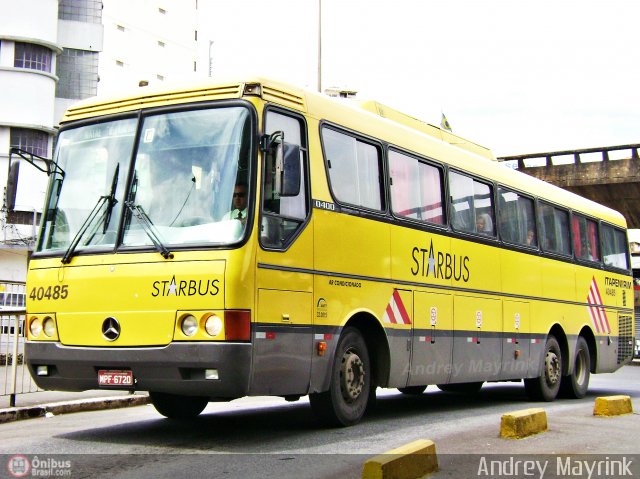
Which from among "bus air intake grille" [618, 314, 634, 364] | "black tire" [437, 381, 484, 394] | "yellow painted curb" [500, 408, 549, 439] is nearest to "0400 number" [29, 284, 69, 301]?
"yellow painted curb" [500, 408, 549, 439]

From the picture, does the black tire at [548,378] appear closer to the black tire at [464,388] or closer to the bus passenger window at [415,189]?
the black tire at [464,388]

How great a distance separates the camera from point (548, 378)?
16406mm

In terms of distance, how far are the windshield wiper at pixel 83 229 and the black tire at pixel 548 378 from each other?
349 inches

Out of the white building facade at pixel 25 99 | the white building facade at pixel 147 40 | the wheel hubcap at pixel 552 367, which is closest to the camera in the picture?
the wheel hubcap at pixel 552 367

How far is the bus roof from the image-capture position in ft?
31.7

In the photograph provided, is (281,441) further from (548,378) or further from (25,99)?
(25,99)

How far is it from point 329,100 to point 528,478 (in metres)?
5.03

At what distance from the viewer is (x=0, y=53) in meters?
35.6

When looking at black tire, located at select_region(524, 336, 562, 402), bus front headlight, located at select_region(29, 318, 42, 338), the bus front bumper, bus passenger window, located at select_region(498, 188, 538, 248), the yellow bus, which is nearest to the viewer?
the bus front bumper

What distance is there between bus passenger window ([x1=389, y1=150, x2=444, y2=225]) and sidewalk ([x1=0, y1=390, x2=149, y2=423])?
5.28 meters

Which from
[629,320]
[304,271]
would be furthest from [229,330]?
[629,320]

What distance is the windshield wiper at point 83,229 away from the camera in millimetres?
9720

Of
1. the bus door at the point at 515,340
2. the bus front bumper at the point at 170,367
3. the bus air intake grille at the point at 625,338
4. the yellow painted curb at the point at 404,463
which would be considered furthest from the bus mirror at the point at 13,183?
the bus air intake grille at the point at 625,338

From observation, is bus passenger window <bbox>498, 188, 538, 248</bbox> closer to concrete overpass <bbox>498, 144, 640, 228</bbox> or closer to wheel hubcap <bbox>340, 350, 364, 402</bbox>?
wheel hubcap <bbox>340, 350, 364, 402</bbox>
